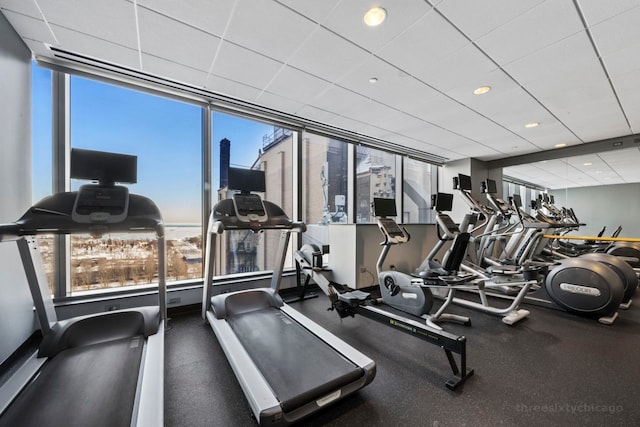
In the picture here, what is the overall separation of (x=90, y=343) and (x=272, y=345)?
158cm

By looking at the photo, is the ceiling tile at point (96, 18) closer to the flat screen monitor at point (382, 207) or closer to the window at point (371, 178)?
the flat screen monitor at point (382, 207)

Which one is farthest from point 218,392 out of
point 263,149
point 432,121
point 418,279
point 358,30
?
point 432,121

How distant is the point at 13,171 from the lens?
226 cm

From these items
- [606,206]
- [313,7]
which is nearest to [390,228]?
[313,7]

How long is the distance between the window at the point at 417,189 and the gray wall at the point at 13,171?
254 inches

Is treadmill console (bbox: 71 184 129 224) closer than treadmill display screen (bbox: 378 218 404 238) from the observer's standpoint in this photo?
Yes

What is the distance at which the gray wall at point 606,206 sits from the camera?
5879 millimetres

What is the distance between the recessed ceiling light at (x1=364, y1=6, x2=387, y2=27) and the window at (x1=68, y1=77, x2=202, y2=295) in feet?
8.73

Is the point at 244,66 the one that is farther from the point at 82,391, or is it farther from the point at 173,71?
the point at 82,391

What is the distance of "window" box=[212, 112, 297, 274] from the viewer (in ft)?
12.7

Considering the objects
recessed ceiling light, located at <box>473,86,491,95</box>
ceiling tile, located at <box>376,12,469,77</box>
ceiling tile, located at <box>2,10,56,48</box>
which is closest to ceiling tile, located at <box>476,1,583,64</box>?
ceiling tile, located at <box>376,12,469,77</box>

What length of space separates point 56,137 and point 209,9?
7.61ft

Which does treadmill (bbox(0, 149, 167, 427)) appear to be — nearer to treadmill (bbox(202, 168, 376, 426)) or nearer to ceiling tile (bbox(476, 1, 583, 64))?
treadmill (bbox(202, 168, 376, 426))

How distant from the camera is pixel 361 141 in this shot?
543cm
